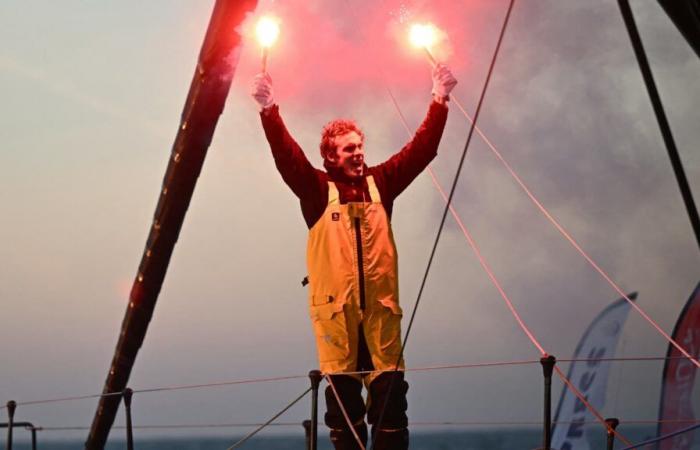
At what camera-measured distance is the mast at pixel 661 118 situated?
3.08 m

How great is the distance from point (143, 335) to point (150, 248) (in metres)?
1.07

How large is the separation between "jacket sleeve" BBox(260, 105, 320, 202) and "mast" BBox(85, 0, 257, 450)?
108 cm

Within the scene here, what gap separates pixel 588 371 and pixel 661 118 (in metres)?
14.7

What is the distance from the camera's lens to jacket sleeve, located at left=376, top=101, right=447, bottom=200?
211 inches

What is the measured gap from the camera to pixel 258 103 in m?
5.08

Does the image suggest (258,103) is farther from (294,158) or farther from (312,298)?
(312,298)

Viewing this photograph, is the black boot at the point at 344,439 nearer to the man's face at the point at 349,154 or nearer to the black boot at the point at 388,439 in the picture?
the black boot at the point at 388,439

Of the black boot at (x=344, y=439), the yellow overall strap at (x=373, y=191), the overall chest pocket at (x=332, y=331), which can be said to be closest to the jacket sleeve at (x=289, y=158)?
the yellow overall strap at (x=373, y=191)

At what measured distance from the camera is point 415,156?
5.36 m

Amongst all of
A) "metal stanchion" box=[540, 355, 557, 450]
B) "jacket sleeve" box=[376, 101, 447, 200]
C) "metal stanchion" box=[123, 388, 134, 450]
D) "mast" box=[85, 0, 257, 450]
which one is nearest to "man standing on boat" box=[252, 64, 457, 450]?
"jacket sleeve" box=[376, 101, 447, 200]

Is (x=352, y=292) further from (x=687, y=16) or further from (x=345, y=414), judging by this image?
(x=687, y=16)

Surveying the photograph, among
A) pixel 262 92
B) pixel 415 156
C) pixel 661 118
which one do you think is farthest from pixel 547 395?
pixel 262 92

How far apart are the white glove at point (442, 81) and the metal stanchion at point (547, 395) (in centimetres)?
180

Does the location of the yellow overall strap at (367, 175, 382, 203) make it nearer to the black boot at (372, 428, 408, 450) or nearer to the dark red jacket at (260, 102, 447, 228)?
the dark red jacket at (260, 102, 447, 228)
